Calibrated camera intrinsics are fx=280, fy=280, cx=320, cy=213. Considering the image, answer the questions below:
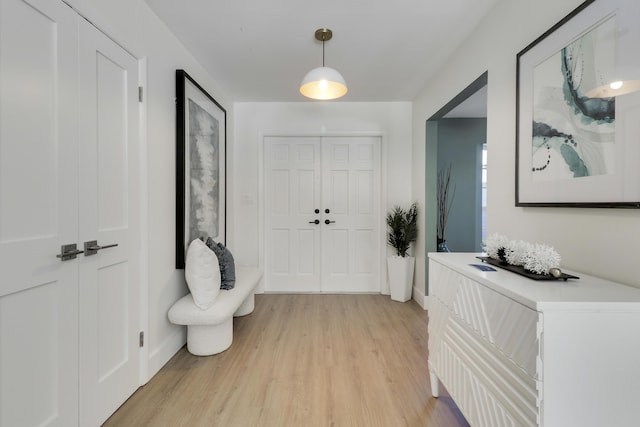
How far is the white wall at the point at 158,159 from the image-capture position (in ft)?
5.94

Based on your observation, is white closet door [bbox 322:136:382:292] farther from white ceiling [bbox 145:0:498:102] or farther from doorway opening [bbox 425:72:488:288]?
doorway opening [bbox 425:72:488:288]

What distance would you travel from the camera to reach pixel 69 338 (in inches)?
52.1

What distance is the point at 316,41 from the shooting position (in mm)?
2326

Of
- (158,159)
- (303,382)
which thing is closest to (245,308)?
(303,382)

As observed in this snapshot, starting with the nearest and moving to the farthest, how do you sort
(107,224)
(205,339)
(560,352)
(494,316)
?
(560,352) → (494,316) → (107,224) → (205,339)

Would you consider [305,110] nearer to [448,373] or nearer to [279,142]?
[279,142]

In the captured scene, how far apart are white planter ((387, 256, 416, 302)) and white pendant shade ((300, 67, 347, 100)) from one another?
2140 millimetres

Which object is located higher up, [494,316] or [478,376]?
[494,316]

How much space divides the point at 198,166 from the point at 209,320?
4.47ft

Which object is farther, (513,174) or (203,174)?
(203,174)

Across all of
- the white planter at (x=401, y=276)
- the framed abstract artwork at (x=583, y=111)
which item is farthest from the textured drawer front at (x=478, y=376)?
the white planter at (x=401, y=276)

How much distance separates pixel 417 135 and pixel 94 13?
126 inches

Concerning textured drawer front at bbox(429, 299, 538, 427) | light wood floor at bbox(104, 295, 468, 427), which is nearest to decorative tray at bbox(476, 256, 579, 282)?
textured drawer front at bbox(429, 299, 538, 427)

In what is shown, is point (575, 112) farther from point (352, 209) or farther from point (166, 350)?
point (166, 350)
